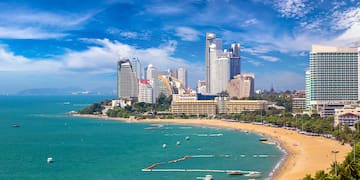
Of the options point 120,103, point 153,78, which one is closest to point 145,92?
point 120,103

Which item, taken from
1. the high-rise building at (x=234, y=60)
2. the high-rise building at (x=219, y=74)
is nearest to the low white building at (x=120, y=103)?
the high-rise building at (x=219, y=74)

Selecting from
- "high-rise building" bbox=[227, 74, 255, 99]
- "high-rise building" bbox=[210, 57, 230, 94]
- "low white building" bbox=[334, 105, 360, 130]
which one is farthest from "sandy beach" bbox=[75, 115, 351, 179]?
"high-rise building" bbox=[210, 57, 230, 94]

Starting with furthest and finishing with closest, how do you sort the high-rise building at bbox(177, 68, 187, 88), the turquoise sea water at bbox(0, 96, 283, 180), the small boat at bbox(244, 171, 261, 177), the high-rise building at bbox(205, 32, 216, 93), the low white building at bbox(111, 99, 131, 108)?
the high-rise building at bbox(177, 68, 187, 88), the high-rise building at bbox(205, 32, 216, 93), the low white building at bbox(111, 99, 131, 108), the turquoise sea water at bbox(0, 96, 283, 180), the small boat at bbox(244, 171, 261, 177)

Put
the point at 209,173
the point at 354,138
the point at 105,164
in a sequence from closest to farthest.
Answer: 1. the point at 209,173
2. the point at 105,164
3. the point at 354,138

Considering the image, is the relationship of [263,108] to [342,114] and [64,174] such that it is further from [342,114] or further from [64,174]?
[64,174]

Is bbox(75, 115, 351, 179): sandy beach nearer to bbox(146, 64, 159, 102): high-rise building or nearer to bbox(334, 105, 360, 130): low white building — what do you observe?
bbox(334, 105, 360, 130): low white building

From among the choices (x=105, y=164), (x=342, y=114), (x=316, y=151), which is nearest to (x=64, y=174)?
(x=105, y=164)

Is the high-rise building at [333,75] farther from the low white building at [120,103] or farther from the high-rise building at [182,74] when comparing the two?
the high-rise building at [182,74]
